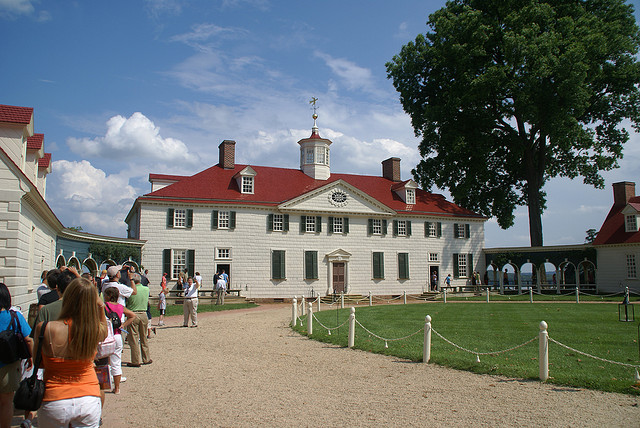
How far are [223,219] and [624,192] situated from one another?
29.5 meters

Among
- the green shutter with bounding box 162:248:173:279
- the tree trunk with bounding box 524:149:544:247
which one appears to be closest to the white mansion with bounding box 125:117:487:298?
Answer: the green shutter with bounding box 162:248:173:279

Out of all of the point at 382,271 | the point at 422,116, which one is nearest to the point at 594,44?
the point at 422,116

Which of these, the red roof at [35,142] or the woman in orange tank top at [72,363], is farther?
the red roof at [35,142]

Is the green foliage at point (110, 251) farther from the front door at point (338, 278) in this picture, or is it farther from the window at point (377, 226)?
the window at point (377, 226)

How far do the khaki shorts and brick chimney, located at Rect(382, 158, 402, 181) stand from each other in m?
39.5

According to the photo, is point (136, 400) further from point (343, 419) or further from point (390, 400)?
point (390, 400)

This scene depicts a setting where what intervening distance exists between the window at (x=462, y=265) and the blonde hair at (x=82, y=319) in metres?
38.0

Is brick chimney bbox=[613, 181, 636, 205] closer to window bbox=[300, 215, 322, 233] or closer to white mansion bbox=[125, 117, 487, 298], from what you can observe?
white mansion bbox=[125, 117, 487, 298]

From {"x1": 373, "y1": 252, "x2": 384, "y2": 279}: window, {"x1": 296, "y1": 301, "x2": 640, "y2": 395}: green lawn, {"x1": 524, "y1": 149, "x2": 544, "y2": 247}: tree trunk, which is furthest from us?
{"x1": 524, "y1": 149, "x2": 544, "y2": 247}: tree trunk

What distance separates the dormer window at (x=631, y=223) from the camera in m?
34.1

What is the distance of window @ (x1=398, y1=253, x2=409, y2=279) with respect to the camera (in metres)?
38.1

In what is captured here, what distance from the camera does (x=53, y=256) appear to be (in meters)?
21.2

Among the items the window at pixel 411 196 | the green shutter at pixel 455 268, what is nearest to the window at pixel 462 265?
the green shutter at pixel 455 268

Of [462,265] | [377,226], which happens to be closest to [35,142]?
[377,226]
